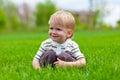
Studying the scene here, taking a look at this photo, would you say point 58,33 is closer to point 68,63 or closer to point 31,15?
point 68,63

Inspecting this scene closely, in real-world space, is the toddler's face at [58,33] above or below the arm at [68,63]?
above

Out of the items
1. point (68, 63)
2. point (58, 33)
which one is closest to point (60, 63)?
point (68, 63)

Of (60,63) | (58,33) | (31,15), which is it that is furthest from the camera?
(31,15)

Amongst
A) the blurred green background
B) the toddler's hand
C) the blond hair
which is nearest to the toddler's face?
the blond hair

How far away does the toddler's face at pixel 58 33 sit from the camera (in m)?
5.39

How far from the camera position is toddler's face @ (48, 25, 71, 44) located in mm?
5387

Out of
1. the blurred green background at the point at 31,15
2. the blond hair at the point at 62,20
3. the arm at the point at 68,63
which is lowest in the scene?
the blurred green background at the point at 31,15

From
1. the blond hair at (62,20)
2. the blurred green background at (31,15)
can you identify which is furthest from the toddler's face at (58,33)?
the blurred green background at (31,15)

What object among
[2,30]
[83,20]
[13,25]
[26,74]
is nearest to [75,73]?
[26,74]

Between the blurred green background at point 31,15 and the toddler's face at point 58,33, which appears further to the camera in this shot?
the blurred green background at point 31,15

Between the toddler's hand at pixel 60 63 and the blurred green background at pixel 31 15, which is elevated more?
the toddler's hand at pixel 60 63

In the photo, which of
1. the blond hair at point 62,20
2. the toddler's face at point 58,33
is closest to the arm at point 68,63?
the toddler's face at point 58,33

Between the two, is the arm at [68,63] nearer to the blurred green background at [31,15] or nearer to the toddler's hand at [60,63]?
the toddler's hand at [60,63]

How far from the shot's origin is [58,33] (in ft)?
17.8
